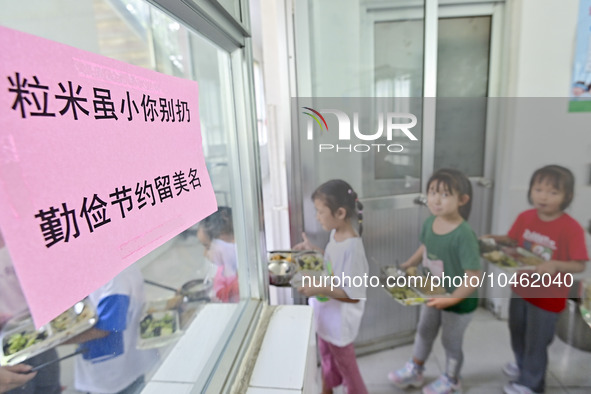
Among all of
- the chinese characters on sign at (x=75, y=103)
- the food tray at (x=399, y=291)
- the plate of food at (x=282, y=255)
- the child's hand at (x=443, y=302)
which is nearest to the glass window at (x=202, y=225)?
the chinese characters on sign at (x=75, y=103)

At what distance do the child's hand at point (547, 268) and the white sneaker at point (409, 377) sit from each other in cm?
58

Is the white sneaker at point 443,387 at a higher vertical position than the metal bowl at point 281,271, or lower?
lower

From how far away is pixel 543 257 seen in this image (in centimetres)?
101

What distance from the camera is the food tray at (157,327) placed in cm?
62

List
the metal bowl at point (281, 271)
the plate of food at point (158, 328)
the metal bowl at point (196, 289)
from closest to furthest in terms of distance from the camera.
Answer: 1. the plate of food at point (158, 328)
2. the metal bowl at point (196, 289)
3. the metal bowl at point (281, 271)

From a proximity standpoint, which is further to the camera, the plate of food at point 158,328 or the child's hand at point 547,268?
the child's hand at point 547,268

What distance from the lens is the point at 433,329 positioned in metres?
1.20

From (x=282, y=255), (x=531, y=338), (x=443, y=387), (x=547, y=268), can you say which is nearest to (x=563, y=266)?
(x=547, y=268)

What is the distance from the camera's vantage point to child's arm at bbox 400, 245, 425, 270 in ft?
3.66

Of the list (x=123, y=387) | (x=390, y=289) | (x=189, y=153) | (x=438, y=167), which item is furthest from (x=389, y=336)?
(x=189, y=153)

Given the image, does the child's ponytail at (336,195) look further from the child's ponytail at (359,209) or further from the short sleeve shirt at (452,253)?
the short sleeve shirt at (452,253)

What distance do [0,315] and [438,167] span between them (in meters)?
1.15

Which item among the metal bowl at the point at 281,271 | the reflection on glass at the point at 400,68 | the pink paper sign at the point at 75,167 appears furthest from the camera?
the reflection on glass at the point at 400,68

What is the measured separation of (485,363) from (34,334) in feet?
4.62
